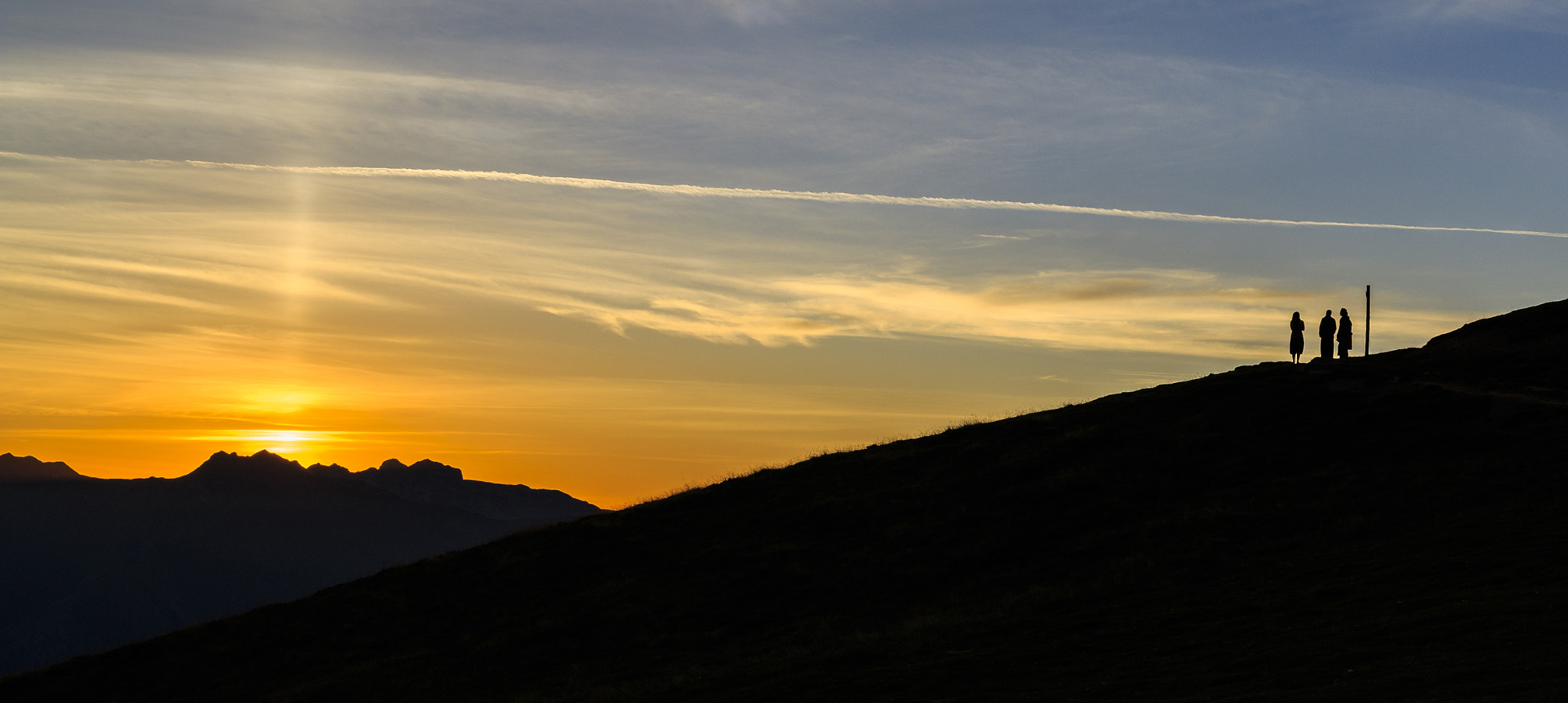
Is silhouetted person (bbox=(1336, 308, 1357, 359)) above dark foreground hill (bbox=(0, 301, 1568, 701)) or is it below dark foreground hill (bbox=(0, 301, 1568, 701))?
above

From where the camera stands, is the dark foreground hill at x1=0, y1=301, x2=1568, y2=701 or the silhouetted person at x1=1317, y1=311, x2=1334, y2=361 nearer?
the dark foreground hill at x1=0, y1=301, x2=1568, y2=701

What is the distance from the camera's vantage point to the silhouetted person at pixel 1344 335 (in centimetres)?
5419

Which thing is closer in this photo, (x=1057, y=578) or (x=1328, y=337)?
(x=1057, y=578)

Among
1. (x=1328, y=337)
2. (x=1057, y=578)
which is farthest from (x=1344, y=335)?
(x=1057, y=578)

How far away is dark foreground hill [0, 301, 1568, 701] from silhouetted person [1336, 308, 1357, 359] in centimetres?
192

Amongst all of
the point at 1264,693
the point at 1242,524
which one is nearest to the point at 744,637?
the point at 1242,524

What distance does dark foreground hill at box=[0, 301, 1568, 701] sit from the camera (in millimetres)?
19734

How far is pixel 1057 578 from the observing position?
103 ft

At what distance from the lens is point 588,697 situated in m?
27.0

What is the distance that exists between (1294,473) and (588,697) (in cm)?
2266

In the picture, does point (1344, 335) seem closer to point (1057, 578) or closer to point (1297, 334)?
point (1297, 334)

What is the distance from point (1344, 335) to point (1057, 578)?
30.1 m

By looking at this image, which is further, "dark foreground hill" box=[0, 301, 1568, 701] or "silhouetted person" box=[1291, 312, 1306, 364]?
"silhouetted person" box=[1291, 312, 1306, 364]

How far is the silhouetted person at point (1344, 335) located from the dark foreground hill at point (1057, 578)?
1917mm
